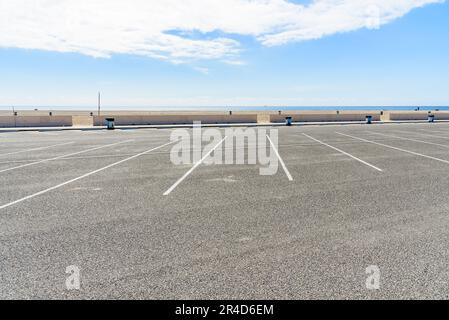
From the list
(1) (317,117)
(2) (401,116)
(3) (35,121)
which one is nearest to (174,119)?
(3) (35,121)

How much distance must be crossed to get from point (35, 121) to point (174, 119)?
13.1m

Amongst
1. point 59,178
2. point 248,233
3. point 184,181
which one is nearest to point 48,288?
point 248,233

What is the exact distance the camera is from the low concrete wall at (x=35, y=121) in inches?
1076

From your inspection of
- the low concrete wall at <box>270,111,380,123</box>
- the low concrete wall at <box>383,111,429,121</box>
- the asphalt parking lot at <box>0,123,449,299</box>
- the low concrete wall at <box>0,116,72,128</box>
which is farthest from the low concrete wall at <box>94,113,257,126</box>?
the asphalt parking lot at <box>0,123,449,299</box>

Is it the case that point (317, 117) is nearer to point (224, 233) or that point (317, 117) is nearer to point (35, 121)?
point (35, 121)

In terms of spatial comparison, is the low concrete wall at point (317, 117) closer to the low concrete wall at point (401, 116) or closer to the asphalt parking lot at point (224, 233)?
the low concrete wall at point (401, 116)

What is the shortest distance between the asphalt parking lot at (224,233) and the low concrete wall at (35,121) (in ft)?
72.9

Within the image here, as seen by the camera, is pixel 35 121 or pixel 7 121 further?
pixel 35 121

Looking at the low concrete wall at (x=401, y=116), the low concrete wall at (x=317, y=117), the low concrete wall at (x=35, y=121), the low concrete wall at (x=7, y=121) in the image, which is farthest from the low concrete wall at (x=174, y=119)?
the low concrete wall at (x=401, y=116)

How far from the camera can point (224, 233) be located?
471 cm

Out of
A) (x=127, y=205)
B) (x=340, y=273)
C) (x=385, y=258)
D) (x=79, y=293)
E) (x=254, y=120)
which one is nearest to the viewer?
(x=79, y=293)

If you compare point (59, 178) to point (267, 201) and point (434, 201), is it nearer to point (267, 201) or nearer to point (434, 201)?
point (267, 201)
